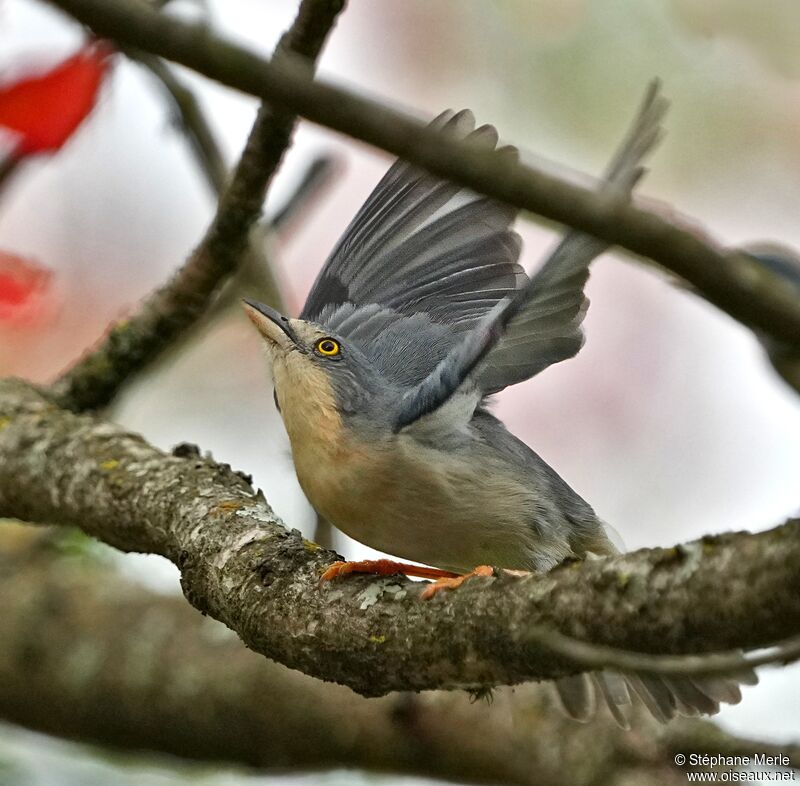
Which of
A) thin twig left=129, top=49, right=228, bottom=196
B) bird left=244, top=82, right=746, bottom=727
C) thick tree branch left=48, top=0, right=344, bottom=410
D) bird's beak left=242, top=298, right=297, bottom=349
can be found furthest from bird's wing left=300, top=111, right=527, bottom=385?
thick tree branch left=48, top=0, right=344, bottom=410

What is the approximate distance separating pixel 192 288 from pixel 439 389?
880mm

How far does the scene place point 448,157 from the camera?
1.40 m

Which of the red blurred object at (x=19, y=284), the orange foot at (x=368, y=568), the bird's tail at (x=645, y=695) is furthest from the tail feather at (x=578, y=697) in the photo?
the red blurred object at (x=19, y=284)

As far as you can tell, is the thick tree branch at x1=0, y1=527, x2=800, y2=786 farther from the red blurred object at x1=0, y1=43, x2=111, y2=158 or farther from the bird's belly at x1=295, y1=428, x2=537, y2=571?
the red blurred object at x1=0, y1=43, x2=111, y2=158

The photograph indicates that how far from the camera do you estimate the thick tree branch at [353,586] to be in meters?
1.60

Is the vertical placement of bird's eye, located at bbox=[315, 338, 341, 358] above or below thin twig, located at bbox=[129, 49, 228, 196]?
below

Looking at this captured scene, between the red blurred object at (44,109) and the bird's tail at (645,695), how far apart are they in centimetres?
207

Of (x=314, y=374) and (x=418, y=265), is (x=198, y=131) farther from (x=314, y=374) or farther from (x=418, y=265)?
(x=314, y=374)

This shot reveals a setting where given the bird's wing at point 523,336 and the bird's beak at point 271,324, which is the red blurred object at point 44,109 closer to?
the bird's beak at point 271,324

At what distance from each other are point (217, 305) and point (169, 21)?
276 centimetres

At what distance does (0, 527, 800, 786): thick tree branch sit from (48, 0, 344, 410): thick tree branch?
1.12m

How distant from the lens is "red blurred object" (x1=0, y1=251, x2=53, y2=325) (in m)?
3.16

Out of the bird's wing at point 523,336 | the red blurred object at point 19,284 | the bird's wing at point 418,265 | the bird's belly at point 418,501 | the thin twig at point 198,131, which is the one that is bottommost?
the bird's belly at point 418,501

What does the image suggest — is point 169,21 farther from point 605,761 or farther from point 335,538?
point 605,761
